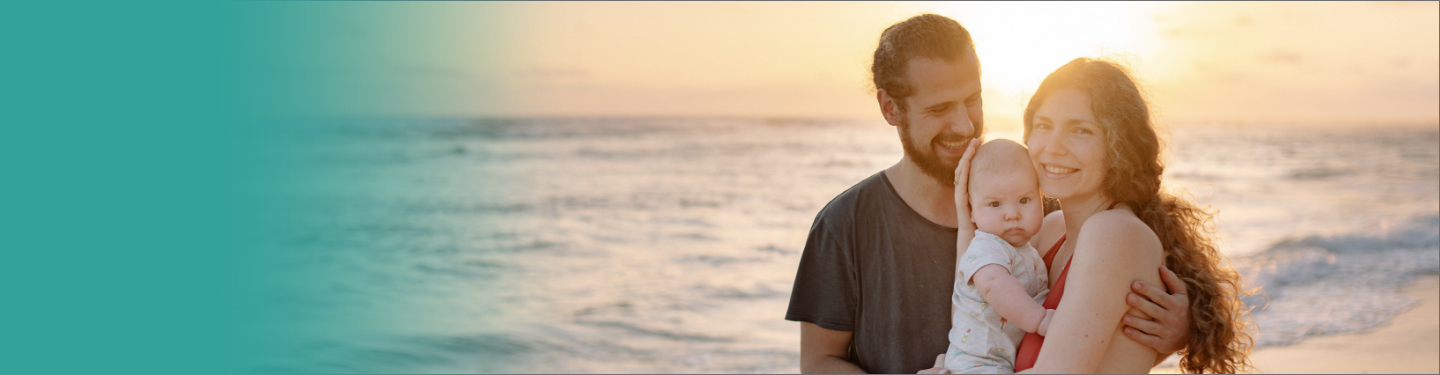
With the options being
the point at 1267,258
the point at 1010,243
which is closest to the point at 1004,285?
the point at 1010,243

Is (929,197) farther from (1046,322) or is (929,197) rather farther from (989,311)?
(1046,322)

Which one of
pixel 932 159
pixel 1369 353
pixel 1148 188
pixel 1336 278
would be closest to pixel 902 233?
pixel 932 159

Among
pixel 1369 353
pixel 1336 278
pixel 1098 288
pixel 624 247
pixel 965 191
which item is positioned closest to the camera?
pixel 1098 288

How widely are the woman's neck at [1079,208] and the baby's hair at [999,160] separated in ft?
0.50

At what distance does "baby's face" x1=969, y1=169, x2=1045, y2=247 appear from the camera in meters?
2.64

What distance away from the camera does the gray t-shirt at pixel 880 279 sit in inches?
123

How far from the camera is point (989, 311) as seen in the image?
8.83 ft

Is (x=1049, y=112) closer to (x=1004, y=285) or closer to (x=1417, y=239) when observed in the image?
(x=1004, y=285)

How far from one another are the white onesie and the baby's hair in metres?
0.20

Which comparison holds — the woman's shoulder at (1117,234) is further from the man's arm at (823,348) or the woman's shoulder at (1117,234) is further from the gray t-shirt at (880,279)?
the man's arm at (823,348)

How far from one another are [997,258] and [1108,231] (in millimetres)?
344

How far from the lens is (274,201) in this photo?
19.5m

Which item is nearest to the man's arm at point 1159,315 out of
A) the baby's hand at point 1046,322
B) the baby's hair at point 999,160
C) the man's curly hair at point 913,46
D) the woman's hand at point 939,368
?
the baby's hand at point 1046,322

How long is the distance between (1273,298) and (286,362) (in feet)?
36.5
